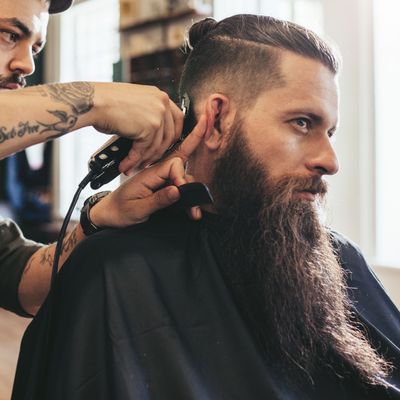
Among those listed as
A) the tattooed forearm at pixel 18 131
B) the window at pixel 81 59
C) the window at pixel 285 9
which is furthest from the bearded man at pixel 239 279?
the window at pixel 81 59

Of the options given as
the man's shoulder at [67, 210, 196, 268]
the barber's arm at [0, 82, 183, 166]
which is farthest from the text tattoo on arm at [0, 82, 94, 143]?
the man's shoulder at [67, 210, 196, 268]

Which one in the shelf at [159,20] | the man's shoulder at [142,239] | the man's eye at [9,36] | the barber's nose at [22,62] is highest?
the shelf at [159,20]

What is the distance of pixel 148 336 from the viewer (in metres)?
1.18

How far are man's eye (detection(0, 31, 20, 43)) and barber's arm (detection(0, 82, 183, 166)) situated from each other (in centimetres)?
49

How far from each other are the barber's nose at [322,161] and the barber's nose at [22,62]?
2.76 ft

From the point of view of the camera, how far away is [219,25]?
1.53 metres

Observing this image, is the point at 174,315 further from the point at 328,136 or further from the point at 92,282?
the point at 328,136

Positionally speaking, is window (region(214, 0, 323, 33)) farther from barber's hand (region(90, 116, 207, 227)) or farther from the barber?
barber's hand (region(90, 116, 207, 227))

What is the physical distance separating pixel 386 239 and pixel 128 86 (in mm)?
1930

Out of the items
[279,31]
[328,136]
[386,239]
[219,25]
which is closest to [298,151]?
[328,136]

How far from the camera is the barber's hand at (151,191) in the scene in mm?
1256

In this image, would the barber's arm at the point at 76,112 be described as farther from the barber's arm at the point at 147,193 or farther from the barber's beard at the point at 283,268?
the barber's beard at the point at 283,268

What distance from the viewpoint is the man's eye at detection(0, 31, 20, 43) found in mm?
1505

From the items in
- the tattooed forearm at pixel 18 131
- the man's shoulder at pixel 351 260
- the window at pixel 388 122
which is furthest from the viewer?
the window at pixel 388 122
